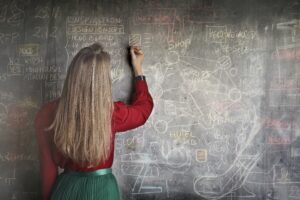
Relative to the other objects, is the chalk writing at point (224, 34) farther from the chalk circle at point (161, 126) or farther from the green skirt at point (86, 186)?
the green skirt at point (86, 186)

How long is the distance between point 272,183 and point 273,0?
1349 mm

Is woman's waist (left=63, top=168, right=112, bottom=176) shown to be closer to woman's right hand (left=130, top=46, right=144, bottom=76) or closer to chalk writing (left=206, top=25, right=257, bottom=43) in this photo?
woman's right hand (left=130, top=46, right=144, bottom=76)

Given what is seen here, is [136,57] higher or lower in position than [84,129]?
higher

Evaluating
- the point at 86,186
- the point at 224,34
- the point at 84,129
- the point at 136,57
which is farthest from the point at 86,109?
the point at 224,34

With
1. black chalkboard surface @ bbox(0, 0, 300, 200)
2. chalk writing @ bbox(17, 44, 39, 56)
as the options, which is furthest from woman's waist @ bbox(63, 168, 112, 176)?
chalk writing @ bbox(17, 44, 39, 56)

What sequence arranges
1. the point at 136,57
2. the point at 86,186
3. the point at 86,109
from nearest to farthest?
the point at 86,109
the point at 86,186
the point at 136,57

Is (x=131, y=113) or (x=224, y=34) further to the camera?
(x=224, y=34)

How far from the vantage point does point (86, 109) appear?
160 cm

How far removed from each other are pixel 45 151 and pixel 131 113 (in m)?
0.51

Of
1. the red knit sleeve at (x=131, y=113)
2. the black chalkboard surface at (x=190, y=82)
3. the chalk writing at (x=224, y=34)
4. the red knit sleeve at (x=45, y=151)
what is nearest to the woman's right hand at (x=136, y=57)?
the black chalkboard surface at (x=190, y=82)

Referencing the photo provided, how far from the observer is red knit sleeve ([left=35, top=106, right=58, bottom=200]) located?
1735 millimetres

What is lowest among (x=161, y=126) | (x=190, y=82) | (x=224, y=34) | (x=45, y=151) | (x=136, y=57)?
(x=45, y=151)

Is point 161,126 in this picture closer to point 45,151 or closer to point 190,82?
point 190,82

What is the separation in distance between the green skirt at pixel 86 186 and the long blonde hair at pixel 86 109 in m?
0.16
